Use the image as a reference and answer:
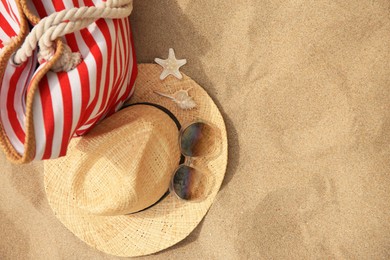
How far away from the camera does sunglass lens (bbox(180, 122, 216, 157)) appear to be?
1329mm

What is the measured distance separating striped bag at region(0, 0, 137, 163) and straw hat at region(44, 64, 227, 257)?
0.17 m

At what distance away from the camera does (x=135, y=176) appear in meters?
1.12

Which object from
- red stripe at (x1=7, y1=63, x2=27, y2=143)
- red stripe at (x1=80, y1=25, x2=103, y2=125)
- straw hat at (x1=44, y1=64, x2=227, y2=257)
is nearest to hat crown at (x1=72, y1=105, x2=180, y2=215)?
straw hat at (x1=44, y1=64, x2=227, y2=257)

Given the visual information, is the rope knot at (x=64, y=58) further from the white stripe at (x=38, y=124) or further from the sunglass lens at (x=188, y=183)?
the sunglass lens at (x=188, y=183)

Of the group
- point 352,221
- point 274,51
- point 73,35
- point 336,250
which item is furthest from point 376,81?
point 73,35

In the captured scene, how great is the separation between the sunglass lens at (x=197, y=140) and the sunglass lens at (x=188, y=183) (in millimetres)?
69

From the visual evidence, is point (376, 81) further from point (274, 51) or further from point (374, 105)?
point (274, 51)

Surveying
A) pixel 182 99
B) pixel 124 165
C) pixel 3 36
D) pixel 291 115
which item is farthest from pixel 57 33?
pixel 291 115

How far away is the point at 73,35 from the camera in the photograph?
3.33ft

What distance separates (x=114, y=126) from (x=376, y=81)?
100cm

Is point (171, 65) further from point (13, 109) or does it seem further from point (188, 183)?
point (13, 109)

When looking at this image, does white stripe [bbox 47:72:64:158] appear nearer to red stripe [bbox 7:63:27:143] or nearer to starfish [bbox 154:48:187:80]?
red stripe [bbox 7:63:27:143]

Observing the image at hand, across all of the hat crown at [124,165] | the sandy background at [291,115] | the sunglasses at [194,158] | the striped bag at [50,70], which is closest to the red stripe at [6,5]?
the striped bag at [50,70]

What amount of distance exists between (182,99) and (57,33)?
1.92 ft
